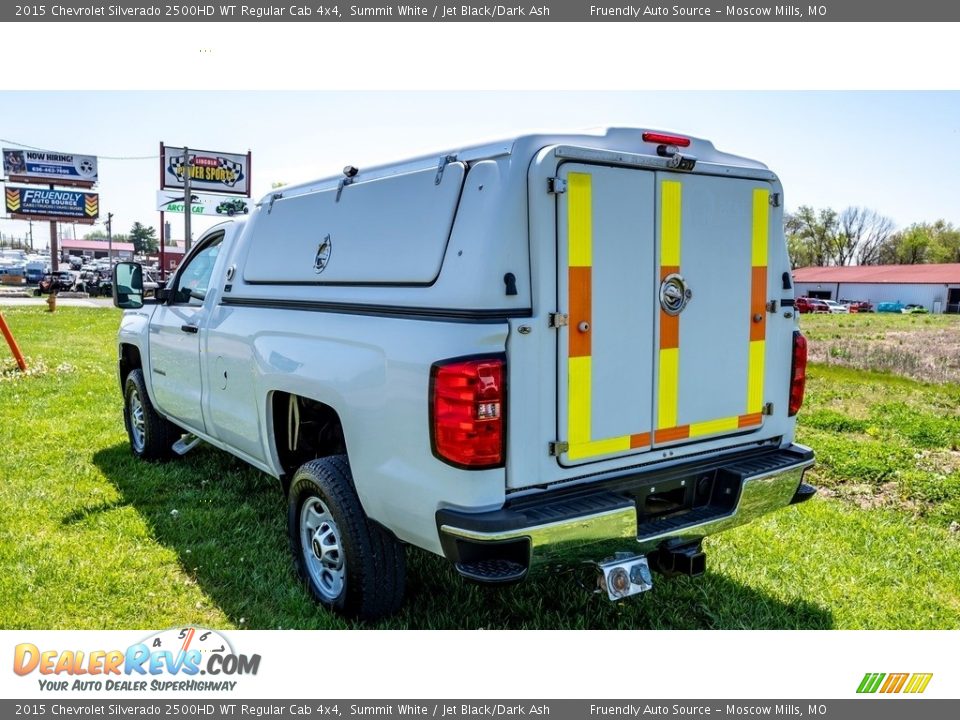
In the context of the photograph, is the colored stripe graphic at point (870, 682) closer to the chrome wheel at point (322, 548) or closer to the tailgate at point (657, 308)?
the tailgate at point (657, 308)

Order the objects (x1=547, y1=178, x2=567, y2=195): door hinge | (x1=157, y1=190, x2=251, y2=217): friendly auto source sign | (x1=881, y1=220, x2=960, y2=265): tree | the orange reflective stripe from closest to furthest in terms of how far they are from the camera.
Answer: (x1=547, y1=178, x2=567, y2=195): door hinge, the orange reflective stripe, (x1=157, y1=190, x2=251, y2=217): friendly auto source sign, (x1=881, y1=220, x2=960, y2=265): tree

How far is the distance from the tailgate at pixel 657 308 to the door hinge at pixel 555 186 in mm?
31

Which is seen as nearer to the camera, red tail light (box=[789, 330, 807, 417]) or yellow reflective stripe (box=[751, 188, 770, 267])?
yellow reflective stripe (box=[751, 188, 770, 267])

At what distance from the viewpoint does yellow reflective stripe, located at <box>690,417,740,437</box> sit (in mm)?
3637

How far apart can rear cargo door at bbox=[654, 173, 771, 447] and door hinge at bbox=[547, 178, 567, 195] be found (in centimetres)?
58

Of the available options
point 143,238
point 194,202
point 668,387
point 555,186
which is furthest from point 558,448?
point 143,238

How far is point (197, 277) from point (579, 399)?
353cm

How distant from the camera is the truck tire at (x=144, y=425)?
20.7 feet

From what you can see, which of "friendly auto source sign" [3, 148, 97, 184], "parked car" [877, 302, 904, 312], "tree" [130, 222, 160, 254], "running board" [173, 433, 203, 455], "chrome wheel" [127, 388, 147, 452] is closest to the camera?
"running board" [173, 433, 203, 455]

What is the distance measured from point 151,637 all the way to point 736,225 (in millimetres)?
3373

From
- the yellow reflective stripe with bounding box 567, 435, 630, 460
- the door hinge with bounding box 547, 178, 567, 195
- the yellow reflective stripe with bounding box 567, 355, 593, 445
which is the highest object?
the door hinge with bounding box 547, 178, 567, 195

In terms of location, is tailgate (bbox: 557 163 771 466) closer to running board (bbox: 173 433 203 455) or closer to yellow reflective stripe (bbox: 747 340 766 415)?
yellow reflective stripe (bbox: 747 340 766 415)

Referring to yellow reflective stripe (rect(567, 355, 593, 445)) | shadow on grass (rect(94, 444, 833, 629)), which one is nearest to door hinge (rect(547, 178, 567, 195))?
yellow reflective stripe (rect(567, 355, 593, 445))

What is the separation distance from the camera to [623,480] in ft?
11.0
